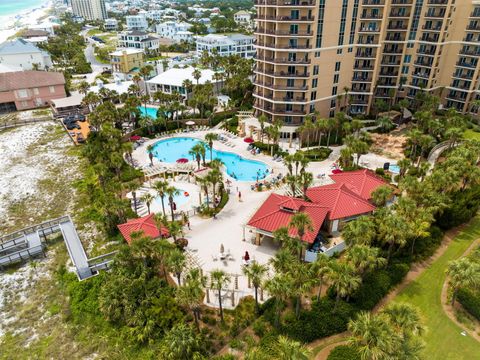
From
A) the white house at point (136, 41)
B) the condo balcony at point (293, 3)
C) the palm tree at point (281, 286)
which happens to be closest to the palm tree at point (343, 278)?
the palm tree at point (281, 286)

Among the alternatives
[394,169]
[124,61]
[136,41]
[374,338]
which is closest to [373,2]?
[394,169]

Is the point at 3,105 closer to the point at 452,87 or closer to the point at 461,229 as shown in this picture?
the point at 461,229

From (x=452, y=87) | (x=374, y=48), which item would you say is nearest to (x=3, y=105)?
(x=374, y=48)

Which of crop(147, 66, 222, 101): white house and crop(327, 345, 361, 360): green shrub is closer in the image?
crop(327, 345, 361, 360): green shrub

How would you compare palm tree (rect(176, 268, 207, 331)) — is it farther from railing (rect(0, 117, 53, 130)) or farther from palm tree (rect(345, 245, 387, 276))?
railing (rect(0, 117, 53, 130))

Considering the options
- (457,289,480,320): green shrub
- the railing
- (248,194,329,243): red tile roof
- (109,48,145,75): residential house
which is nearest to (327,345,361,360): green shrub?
(248,194,329,243): red tile roof

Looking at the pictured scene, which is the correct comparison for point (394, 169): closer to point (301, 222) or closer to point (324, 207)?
point (324, 207)

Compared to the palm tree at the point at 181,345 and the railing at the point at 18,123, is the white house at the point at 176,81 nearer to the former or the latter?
the railing at the point at 18,123
